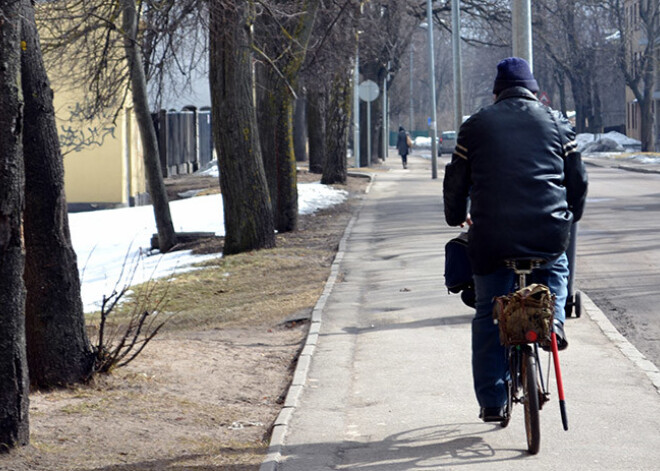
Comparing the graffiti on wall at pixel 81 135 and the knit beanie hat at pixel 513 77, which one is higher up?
the graffiti on wall at pixel 81 135

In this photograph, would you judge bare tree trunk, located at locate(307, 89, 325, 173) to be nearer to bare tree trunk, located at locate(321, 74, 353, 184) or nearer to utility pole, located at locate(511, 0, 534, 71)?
bare tree trunk, located at locate(321, 74, 353, 184)

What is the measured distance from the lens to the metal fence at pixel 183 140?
3262 centimetres

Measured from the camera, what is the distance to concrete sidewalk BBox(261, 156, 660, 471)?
16.4ft

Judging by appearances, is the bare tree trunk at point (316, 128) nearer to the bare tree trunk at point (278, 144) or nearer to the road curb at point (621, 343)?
the bare tree trunk at point (278, 144)

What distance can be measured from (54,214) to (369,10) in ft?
71.4

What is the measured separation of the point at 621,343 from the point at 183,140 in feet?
97.8

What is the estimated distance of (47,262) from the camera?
6.46m

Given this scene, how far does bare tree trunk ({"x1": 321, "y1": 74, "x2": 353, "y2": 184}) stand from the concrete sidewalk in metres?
18.0

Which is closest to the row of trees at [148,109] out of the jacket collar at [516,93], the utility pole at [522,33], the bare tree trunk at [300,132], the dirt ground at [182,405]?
the dirt ground at [182,405]

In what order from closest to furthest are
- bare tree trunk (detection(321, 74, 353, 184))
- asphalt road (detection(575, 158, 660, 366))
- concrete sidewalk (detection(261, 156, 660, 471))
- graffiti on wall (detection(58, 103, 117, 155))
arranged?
concrete sidewalk (detection(261, 156, 660, 471)), asphalt road (detection(575, 158, 660, 366)), graffiti on wall (detection(58, 103, 117, 155)), bare tree trunk (detection(321, 74, 353, 184))

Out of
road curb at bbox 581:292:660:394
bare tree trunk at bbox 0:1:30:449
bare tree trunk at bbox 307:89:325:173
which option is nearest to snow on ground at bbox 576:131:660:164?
bare tree trunk at bbox 307:89:325:173

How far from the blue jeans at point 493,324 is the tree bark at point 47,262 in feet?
8.94

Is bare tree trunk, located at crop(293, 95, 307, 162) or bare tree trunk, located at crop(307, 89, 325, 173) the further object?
bare tree trunk, located at crop(293, 95, 307, 162)

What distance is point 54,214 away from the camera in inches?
253
